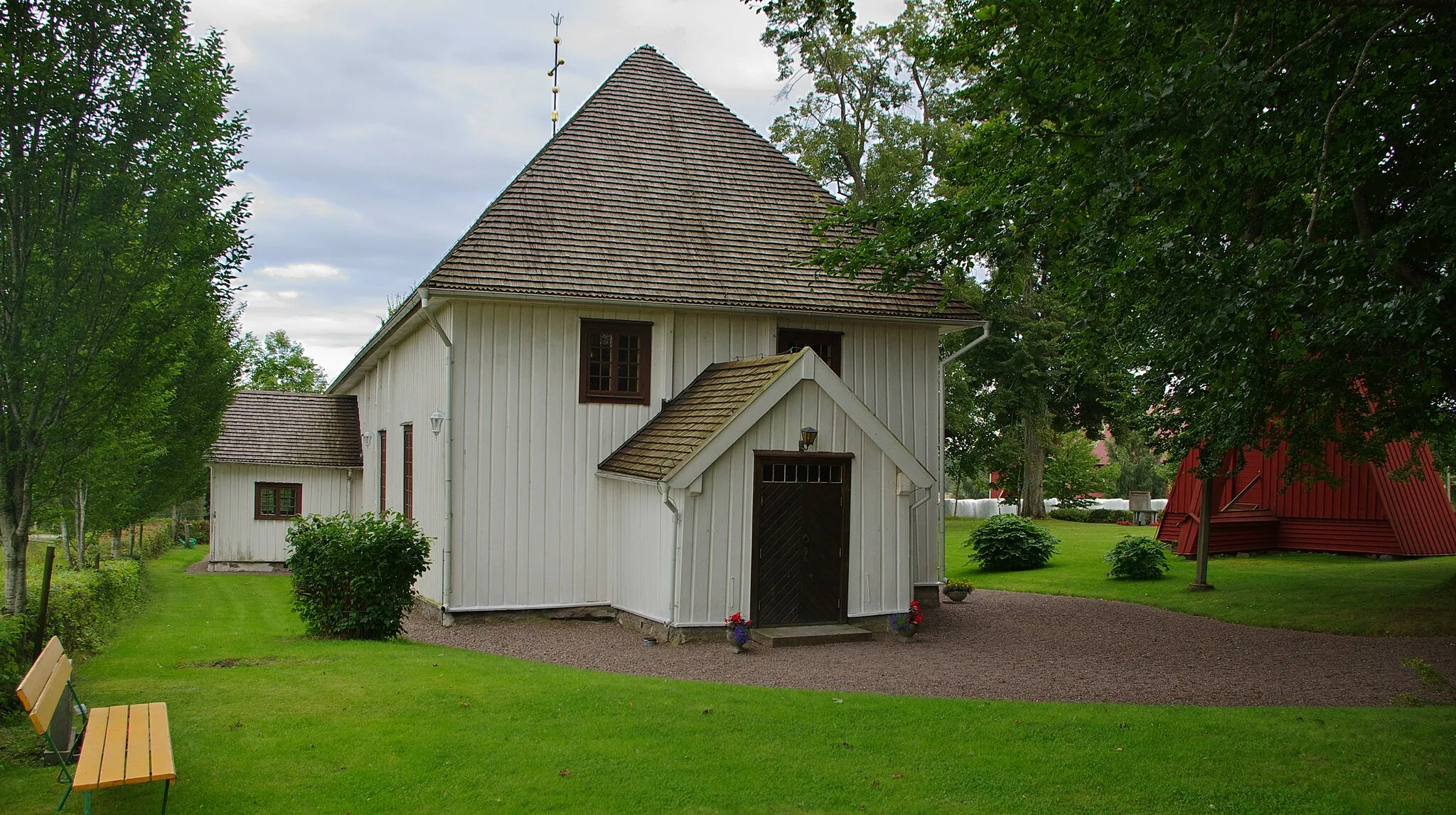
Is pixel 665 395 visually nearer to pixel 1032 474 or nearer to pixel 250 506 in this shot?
pixel 250 506

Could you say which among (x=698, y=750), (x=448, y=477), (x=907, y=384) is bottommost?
(x=698, y=750)

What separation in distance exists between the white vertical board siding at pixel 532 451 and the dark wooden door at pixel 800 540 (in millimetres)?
2729

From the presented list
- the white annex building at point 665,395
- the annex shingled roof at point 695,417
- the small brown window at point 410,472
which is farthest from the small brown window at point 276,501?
the annex shingled roof at point 695,417

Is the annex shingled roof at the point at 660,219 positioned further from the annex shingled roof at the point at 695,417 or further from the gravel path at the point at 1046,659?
the gravel path at the point at 1046,659

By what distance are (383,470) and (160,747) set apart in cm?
1746

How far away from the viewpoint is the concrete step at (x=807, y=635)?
13.5 metres

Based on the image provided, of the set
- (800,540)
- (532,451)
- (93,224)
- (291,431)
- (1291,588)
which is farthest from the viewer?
(291,431)

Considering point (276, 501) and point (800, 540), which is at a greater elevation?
point (800, 540)

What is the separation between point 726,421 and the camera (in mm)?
13656

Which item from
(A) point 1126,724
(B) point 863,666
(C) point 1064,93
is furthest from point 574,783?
(C) point 1064,93

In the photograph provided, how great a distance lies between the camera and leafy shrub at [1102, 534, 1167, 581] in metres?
21.4

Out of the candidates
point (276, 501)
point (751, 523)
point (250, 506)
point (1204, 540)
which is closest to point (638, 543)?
point (751, 523)

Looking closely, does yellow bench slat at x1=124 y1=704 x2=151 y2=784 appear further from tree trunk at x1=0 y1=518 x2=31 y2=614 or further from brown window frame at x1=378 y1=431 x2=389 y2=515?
brown window frame at x1=378 y1=431 x2=389 y2=515

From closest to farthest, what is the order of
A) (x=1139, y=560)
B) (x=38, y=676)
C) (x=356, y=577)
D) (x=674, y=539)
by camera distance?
(x=38, y=676)
(x=356, y=577)
(x=674, y=539)
(x=1139, y=560)
